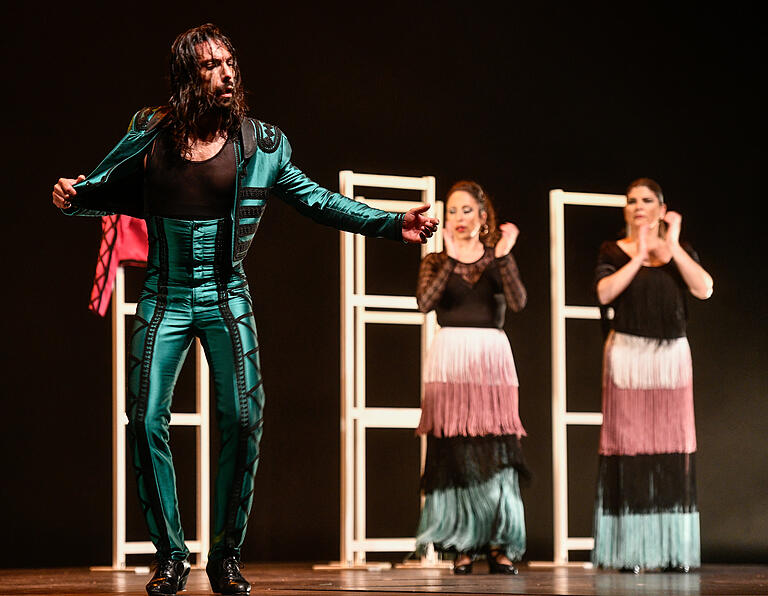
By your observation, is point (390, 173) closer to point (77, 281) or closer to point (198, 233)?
point (77, 281)

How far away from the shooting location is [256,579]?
14.2 ft

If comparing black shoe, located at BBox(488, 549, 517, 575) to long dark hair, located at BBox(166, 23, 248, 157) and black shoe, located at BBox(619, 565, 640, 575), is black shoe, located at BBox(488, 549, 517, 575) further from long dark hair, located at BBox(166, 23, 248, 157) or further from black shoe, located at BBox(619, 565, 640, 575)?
long dark hair, located at BBox(166, 23, 248, 157)

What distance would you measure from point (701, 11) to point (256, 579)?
3.68 meters

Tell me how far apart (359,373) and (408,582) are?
3.75ft

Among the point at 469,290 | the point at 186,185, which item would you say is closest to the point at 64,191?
the point at 186,185

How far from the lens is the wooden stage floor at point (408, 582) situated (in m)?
3.74

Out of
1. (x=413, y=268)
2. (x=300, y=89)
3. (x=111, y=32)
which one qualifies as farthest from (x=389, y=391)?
(x=111, y=32)

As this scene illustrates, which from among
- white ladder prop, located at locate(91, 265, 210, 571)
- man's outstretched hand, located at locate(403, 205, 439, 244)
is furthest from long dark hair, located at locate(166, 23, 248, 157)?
white ladder prop, located at locate(91, 265, 210, 571)

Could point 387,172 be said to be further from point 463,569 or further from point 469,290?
point 463,569

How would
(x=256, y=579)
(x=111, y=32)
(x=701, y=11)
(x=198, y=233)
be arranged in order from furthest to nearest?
(x=701, y=11)
(x=111, y=32)
(x=256, y=579)
(x=198, y=233)

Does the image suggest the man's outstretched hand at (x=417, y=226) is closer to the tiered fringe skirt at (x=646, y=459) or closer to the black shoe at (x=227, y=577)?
the black shoe at (x=227, y=577)

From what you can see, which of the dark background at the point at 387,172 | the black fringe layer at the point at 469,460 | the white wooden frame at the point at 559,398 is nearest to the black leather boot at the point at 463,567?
the black fringe layer at the point at 469,460

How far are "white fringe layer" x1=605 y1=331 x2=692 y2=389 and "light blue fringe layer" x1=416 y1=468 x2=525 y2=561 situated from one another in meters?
0.57

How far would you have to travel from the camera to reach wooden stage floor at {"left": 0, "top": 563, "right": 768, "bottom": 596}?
12.3 feet
